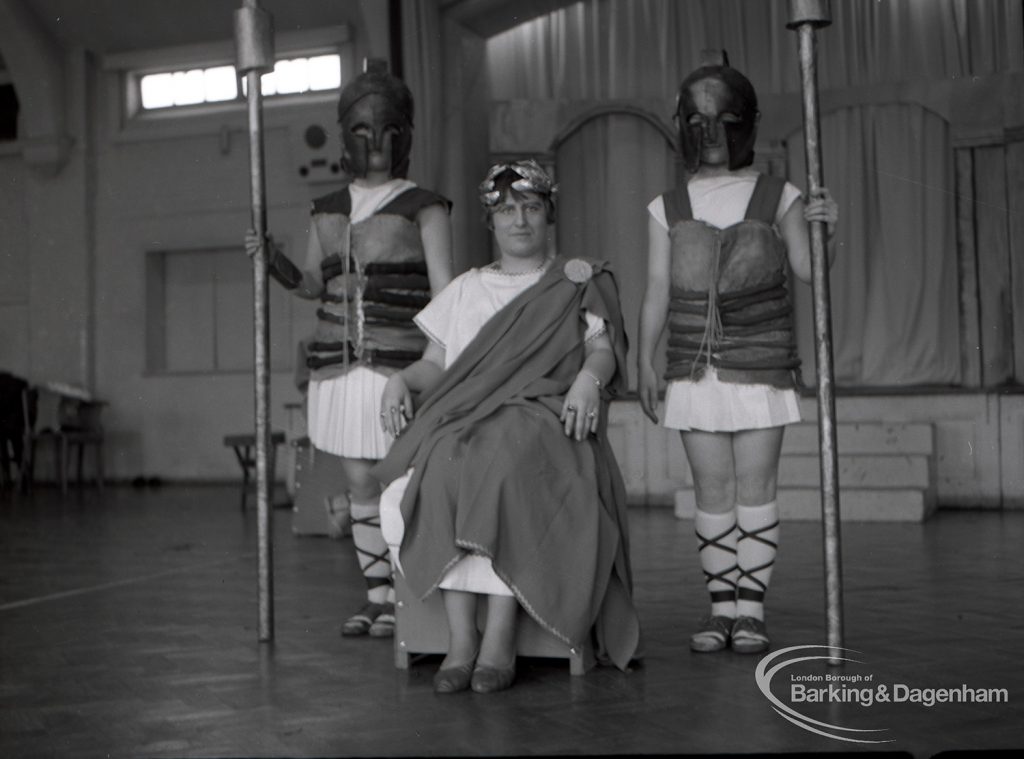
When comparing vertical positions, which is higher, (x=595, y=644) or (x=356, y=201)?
(x=356, y=201)

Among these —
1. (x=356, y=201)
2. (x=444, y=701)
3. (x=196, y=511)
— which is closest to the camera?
(x=444, y=701)

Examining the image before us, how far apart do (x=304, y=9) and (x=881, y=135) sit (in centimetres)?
513

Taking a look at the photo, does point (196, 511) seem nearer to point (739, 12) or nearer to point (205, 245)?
point (205, 245)

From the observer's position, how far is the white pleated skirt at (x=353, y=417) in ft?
12.4

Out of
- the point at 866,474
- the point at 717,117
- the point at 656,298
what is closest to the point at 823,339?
the point at 656,298

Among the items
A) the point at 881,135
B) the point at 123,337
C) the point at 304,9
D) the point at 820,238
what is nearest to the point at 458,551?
the point at 820,238

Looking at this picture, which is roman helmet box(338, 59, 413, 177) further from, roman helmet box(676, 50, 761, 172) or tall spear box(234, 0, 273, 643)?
roman helmet box(676, 50, 761, 172)

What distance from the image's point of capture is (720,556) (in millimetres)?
3510

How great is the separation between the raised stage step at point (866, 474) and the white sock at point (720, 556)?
3.74 metres

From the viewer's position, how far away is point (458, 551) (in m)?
3.03

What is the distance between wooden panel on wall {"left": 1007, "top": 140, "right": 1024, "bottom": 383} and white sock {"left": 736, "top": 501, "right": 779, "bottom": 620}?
250 inches

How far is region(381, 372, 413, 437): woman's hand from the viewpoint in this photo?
3402 millimetres

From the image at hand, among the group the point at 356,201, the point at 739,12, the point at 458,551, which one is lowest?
the point at 458,551

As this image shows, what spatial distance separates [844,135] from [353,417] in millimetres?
7015
